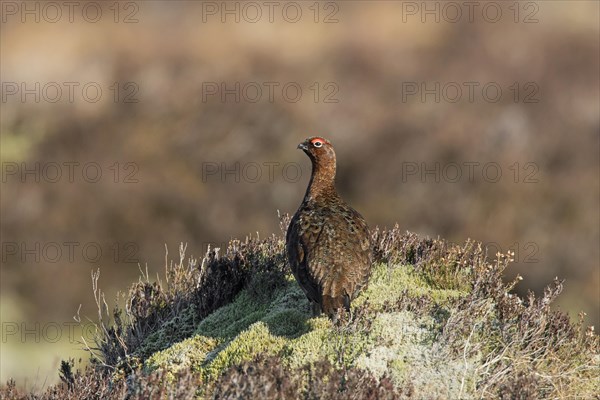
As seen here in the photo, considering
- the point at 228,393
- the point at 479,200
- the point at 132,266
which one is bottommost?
the point at 132,266

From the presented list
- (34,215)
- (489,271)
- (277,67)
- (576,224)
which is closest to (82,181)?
(34,215)

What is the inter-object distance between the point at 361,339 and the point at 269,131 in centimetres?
1349

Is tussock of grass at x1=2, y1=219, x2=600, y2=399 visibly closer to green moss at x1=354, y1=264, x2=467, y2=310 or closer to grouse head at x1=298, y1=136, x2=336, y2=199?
green moss at x1=354, y1=264, x2=467, y2=310

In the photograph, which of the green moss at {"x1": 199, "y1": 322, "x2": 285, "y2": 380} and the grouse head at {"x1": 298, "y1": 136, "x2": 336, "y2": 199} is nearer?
the green moss at {"x1": 199, "y1": 322, "x2": 285, "y2": 380}

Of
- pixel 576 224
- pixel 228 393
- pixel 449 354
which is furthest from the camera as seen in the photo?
pixel 576 224

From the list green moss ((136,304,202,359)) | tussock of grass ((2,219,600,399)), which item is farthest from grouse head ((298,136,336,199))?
green moss ((136,304,202,359))

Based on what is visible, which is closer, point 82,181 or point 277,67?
point 82,181

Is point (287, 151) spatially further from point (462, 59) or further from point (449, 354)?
point (449, 354)

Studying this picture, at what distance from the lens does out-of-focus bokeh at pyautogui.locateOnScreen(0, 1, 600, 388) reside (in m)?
15.4

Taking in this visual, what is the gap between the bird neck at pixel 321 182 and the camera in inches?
265

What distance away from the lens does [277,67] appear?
806 inches

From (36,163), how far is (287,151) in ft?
17.3

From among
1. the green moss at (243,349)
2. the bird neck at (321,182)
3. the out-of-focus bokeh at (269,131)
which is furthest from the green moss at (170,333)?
the out-of-focus bokeh at (269,131)

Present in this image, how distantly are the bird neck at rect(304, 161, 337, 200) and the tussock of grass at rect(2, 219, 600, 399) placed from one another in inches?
21.6
